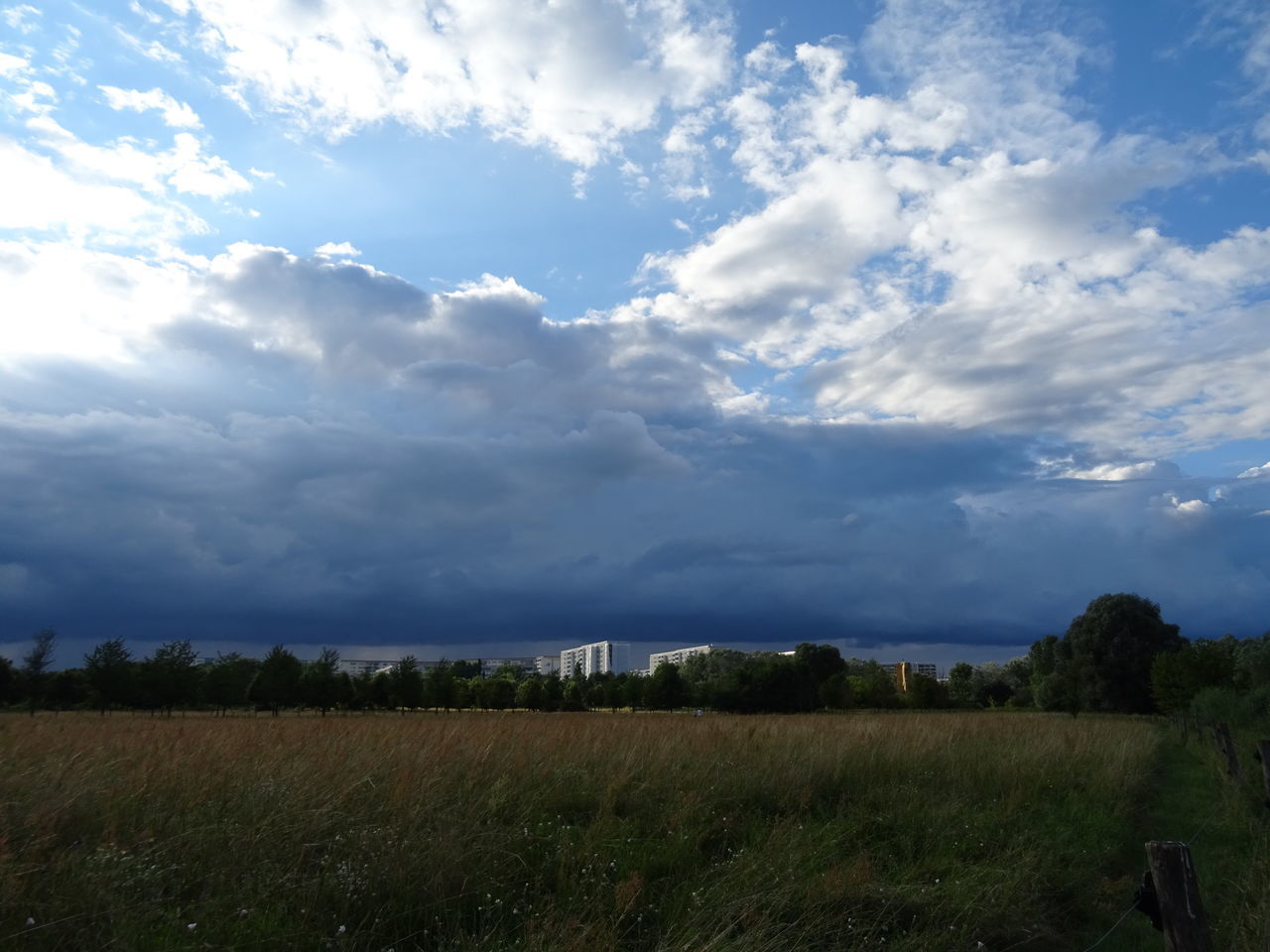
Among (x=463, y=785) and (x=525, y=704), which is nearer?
(x=463, y=785)

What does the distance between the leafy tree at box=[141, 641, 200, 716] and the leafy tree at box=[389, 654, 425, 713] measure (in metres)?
13.8

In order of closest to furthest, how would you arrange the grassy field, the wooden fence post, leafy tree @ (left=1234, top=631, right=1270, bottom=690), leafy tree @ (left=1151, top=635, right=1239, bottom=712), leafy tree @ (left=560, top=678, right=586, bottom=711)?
the wooden fence post, the grassy field, leafy tree @ (left=1234, top=631, right=1270, bottom=690), leafy tree @ (left=1151, top=635, right=1239, bottom=712), leafy tree @ (left=560, top=678, right=586, bottom=711)

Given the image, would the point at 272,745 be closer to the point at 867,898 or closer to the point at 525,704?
the point at 867,898

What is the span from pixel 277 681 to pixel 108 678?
10.2 metres

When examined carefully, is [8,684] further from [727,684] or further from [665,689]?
[727,684]

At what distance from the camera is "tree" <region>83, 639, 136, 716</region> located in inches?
2068

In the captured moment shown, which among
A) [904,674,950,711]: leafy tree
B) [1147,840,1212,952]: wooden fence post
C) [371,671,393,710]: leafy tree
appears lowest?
[904,674,950,711]: leafy tree

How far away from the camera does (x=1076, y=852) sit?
32.7 ft

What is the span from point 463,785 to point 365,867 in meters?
2.46

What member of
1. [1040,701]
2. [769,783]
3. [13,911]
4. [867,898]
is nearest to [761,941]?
[867,898]

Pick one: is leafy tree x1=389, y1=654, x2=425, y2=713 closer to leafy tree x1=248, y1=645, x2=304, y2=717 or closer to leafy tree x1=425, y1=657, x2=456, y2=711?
leafy tree x1=425, y1=657, x2=456, y2=711

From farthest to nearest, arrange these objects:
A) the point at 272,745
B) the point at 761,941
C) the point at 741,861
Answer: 1. the point at 272,745
2. the point at 741,861
3. the point at 761,941

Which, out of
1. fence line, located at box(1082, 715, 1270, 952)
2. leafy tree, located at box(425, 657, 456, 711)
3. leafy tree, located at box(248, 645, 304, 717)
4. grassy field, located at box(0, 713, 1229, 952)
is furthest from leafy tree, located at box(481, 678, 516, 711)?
fence line, located at box(1082, 715, 1270, 952)

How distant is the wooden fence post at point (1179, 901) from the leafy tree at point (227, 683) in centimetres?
6216
